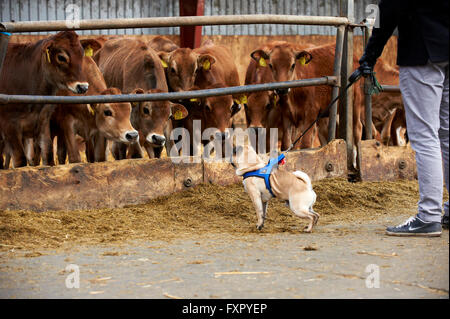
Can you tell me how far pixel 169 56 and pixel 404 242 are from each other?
15.7 feet

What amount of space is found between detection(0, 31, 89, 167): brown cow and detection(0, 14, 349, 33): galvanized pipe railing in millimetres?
1552

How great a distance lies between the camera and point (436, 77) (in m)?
4.18

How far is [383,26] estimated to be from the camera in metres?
4.36

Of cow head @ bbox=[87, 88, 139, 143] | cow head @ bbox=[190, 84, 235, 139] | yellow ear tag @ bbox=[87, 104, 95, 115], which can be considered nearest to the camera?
cow head @ bbox=[87, 88, 139, 143]

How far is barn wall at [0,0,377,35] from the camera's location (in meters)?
14.6

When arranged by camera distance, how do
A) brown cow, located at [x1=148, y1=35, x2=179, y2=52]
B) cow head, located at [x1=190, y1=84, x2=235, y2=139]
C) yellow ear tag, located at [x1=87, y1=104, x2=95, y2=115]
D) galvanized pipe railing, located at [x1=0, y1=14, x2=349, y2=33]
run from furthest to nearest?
brown cow, located at [x1=148, y1=35, x2=179, y2=52]
cow head, located at [x1=190, y1=84, x2=235, y2=139]
yellow ear tag, located at [x1=87, y1=104, x2=95, y2=115]
galvanized pipe railing, located at [x1=0, y1=14, x2=349, y2=33]

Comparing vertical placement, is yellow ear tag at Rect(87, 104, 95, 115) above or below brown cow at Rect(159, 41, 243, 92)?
below

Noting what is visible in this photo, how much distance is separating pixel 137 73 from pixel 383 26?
405cm

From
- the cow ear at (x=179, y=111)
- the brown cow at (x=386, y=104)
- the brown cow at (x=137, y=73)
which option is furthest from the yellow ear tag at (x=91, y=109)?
the brown cow at (x=386, y=104)

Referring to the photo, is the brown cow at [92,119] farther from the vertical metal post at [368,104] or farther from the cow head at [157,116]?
the vertical metal post at [368,104]

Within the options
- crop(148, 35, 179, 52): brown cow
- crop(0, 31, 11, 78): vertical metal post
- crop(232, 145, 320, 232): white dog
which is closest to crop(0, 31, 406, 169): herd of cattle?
crop(148, 35, 179, 52): brown cow

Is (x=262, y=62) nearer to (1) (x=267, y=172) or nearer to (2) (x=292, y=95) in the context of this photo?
(2) (x=292, y=95)

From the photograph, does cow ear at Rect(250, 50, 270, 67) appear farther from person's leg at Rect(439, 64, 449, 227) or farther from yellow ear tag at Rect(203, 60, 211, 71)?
person's leg at Rect(439, 64, 449, 227)

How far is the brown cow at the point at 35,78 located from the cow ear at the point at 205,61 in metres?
1.57
